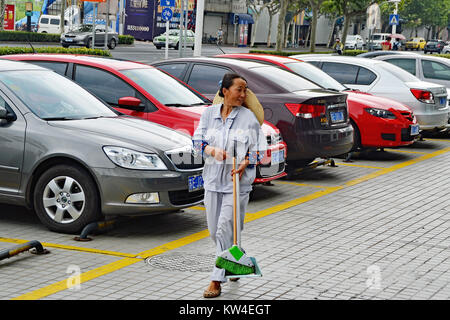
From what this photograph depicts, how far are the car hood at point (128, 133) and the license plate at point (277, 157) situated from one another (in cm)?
149

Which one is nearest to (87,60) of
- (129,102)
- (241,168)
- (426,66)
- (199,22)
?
(129,102)

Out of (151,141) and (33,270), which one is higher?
(151,141)

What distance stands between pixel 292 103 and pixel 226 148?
15.4ft

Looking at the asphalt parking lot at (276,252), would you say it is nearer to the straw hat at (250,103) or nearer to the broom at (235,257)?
the broom at (235,257)

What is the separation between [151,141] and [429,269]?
2.81 meters

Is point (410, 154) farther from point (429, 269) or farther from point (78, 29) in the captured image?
point (78, 29)

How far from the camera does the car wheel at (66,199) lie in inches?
287

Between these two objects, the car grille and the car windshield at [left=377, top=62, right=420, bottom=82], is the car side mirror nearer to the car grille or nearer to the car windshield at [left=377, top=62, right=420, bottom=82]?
the car grille

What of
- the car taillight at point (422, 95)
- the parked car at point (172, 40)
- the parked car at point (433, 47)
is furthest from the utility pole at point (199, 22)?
the parked car at point (433, 47)

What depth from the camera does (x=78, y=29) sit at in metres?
46.5

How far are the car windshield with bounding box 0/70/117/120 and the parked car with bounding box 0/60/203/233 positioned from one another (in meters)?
0.02

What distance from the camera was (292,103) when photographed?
10.4 metres

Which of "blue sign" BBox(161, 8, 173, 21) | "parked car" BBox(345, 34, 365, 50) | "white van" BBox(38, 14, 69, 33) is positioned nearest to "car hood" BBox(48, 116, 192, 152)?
"blue sign" BBox(161, 8, 173, 21)
